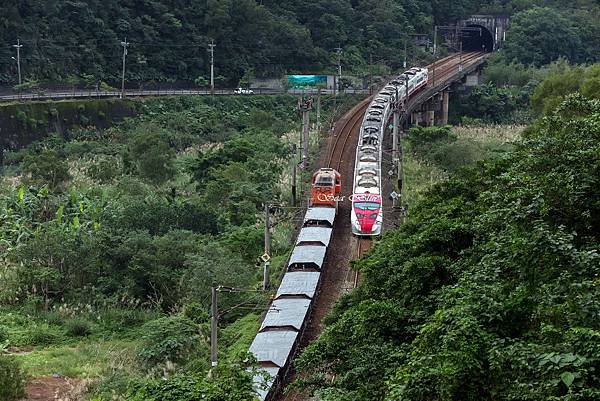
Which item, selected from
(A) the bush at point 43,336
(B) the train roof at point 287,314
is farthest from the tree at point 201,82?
(B) the train roof at point 287,314

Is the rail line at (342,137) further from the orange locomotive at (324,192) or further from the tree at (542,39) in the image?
the tree at (542,39)

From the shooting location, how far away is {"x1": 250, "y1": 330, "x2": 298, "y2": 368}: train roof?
22.2m

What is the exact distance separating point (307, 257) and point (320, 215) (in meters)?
5.39

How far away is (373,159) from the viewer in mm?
40719

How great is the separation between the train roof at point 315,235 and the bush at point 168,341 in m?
6.99

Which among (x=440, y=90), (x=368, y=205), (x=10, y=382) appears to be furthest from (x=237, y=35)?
(x=10, y=382)

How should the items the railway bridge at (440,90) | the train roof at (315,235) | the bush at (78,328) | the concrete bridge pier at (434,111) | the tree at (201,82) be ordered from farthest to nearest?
the tree at (201,82) → the concrete bridge pier at (434,111) → the railway bridge at (440,90) → the train roof at (315,235) → the bush at (78,328)

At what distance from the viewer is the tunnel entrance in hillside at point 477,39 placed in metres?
99.9

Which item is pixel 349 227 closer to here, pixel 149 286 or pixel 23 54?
pixel 149 286

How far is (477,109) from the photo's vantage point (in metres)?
77.6

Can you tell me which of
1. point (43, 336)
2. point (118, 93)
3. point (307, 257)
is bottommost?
point (43, 336)

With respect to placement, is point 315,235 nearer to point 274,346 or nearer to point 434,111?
point 274,346

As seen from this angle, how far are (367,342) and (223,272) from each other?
12543mm

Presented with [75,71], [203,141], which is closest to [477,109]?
[203,141]
